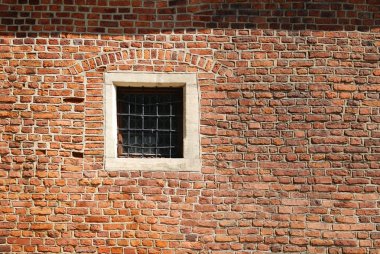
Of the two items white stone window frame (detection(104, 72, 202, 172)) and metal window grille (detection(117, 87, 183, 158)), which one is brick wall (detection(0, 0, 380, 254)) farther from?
metal window grille (detection(117, 87, 183, 158))

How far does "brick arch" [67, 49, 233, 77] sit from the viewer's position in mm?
5008

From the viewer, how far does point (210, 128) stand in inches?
196

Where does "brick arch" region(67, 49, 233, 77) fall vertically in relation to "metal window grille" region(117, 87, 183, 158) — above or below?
above

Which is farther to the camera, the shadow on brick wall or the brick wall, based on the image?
the shadow on brick wall

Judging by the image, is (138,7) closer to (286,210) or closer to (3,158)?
(3,158)

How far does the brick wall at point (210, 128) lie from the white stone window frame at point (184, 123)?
0.08 m

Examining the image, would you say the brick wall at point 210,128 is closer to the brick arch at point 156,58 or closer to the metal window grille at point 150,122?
the brick arch at point 156,58

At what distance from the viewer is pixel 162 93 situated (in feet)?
16.9

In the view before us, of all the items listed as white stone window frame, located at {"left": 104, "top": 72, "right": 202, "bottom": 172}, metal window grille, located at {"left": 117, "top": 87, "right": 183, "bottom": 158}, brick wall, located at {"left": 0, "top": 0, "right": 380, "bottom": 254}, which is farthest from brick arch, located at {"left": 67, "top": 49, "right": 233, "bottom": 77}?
metal window grille, located at {"left": 117, "top": 87, "right": 183, "bottom": 158}

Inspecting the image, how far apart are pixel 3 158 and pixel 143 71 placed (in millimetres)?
1824

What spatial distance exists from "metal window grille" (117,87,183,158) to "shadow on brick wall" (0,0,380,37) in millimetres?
726

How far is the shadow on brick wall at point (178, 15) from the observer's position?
5055 mm

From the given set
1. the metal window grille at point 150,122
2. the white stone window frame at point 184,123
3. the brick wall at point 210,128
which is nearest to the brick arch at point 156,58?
the brick wall at point 210,128

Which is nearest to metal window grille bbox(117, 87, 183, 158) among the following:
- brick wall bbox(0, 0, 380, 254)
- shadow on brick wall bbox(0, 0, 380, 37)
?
brick wall bbox(0, 0, 380, 254)
